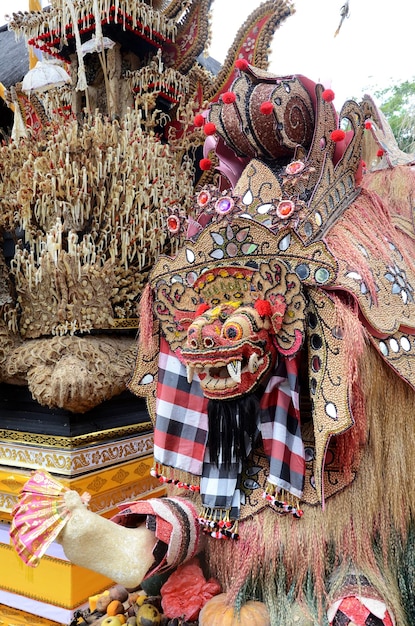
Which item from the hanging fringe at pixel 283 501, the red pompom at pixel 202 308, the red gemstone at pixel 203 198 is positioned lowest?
the hanging fringe at pixel 283 501

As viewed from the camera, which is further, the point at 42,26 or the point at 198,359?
the point at 42,26

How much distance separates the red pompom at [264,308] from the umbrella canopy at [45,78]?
A: 212 centimetres

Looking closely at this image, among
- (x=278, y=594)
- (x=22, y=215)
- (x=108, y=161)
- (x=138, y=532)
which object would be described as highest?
(x=108, y=161)

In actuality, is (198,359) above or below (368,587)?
above

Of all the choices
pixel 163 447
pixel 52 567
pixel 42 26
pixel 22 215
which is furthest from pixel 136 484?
pixel 42 26

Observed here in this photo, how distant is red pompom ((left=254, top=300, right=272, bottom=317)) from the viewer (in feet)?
5.94

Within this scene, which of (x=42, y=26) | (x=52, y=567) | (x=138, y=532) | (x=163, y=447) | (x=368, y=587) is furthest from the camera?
(x=42, y=26)

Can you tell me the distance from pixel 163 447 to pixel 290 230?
92cm

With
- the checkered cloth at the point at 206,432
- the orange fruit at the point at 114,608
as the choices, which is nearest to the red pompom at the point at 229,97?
the checkered cloth at the point at 206,432

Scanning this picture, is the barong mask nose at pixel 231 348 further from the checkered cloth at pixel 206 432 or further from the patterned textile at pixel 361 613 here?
the patterned textile at pixel 361 613

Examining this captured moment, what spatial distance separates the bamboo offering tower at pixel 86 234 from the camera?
3027 millimetres

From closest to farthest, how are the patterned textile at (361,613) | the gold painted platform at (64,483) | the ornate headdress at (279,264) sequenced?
1. the patterned textile at (361,613)
2. the ornate headdress at (279,264)
3. the gold painted platform at (64,483)

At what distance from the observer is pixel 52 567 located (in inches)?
118

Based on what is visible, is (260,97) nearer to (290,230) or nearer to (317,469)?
(290,230)
